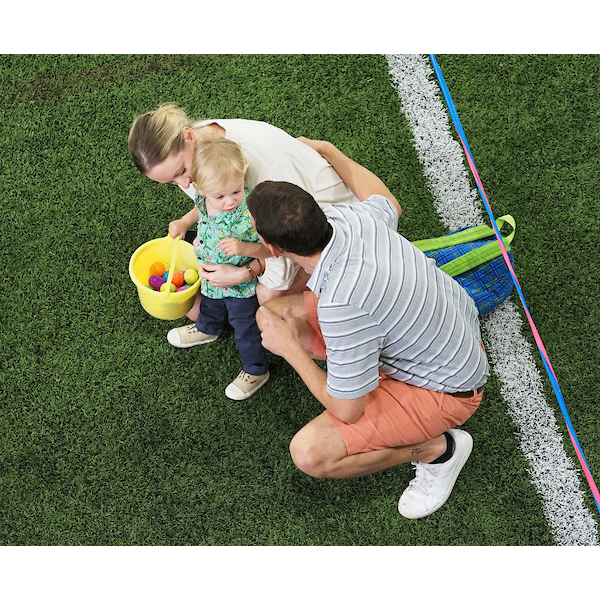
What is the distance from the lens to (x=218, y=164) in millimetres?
2508

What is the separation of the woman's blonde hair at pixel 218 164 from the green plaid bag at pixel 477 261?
1117 mm

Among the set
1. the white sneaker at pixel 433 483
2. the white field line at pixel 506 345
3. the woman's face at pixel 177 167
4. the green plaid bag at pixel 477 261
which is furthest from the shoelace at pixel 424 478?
the woman's face at pixel 177 167

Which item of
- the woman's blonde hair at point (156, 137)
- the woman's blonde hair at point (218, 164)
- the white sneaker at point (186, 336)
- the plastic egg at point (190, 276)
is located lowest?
the white sneaker at point (186, 336)

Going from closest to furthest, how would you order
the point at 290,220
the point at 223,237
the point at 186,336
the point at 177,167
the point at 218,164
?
the point at 290,220 < the point at 218,164 < the point at 177,167 < the point at 223,237 < the point at 186,336

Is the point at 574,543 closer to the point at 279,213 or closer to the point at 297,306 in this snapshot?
the point at 297,306

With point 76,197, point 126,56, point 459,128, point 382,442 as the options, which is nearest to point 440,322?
point 382,442

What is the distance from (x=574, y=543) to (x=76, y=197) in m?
3.22

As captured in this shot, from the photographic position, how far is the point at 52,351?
332 centimetres

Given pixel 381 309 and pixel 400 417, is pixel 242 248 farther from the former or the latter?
pixel 400 417

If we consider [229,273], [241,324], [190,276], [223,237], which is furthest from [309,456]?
[190,276]

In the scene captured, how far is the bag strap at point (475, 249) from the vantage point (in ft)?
10.2

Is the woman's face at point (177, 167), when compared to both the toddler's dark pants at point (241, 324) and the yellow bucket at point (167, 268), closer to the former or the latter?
the yellow bucket at point (167, 268)

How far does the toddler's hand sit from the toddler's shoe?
2.61ft

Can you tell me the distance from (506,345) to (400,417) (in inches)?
41.1
